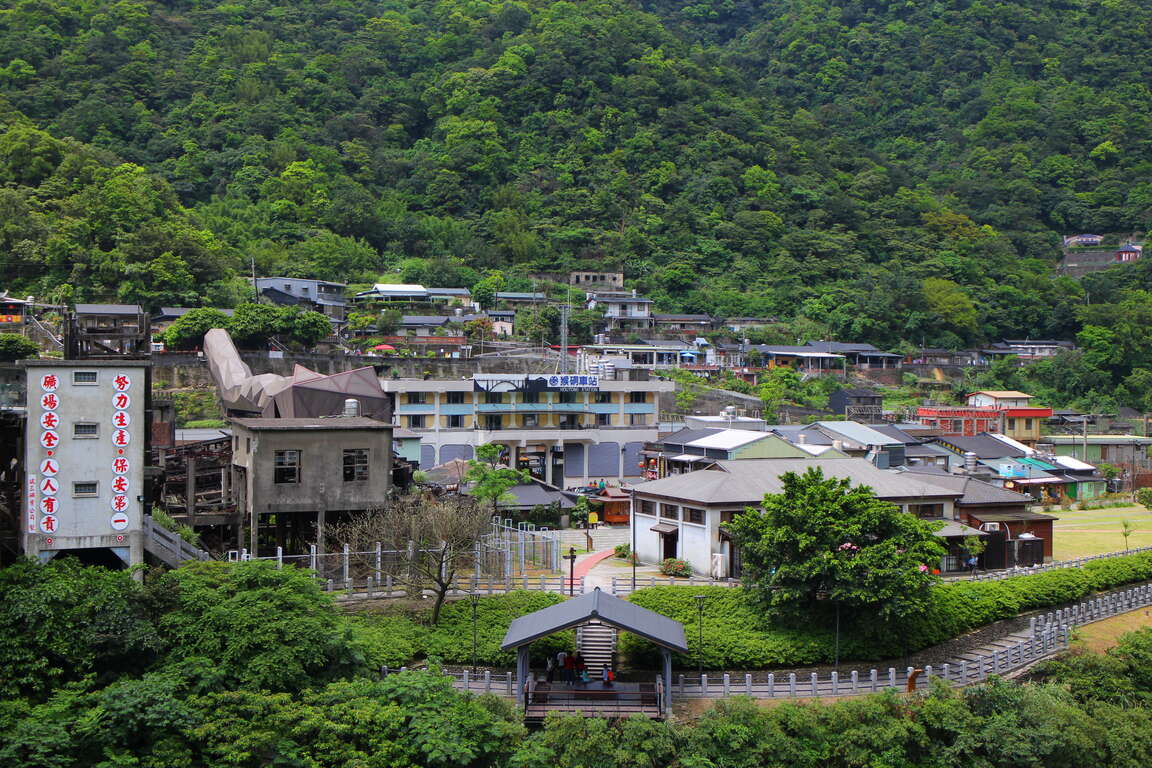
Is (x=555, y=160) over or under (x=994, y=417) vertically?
over

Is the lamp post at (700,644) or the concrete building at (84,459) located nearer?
the lamp post at (700,644)

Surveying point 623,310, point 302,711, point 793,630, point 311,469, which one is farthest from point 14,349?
point 623,310

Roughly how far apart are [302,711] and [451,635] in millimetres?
5153

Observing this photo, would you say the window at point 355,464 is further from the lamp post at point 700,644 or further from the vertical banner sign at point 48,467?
the lamp post at point 700,644

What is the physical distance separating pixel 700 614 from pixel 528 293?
66465 mm

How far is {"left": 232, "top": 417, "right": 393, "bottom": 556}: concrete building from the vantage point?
30.7m

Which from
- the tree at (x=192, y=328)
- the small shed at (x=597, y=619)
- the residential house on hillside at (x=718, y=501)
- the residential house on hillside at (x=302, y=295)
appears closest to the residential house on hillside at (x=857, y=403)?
the residential house on hillside at (x=302, y=295)

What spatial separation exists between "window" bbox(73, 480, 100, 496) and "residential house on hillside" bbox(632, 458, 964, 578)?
16.6m

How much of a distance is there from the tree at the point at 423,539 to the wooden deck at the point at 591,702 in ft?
13.5

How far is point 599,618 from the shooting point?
24.3 meters

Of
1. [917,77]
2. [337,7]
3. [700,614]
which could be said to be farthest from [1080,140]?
[700,614]

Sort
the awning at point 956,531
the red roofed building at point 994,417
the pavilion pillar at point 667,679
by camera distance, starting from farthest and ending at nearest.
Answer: the red roofed building at point 994,417, the awning at point 956,531, the pavilion pillar at point 667,679

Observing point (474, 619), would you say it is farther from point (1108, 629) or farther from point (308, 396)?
point (1108, 629)

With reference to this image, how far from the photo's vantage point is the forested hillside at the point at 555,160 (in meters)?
88.1
